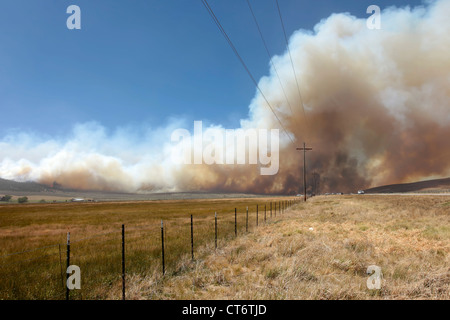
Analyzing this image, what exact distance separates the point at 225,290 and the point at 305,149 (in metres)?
66.4

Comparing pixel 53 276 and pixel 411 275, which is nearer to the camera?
pixel 411 275

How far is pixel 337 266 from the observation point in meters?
10.6

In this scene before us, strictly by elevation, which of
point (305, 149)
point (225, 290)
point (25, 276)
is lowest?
point (25, 276)

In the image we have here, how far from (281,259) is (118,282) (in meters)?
6.65

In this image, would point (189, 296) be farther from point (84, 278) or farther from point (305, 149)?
point (305, 149)

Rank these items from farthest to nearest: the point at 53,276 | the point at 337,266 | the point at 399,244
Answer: the point at 399,244
the point at 53,276
the point at 337,266

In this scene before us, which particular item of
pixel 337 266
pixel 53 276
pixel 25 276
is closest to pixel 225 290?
pixel 337 266

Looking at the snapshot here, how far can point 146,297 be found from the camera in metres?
8.16
